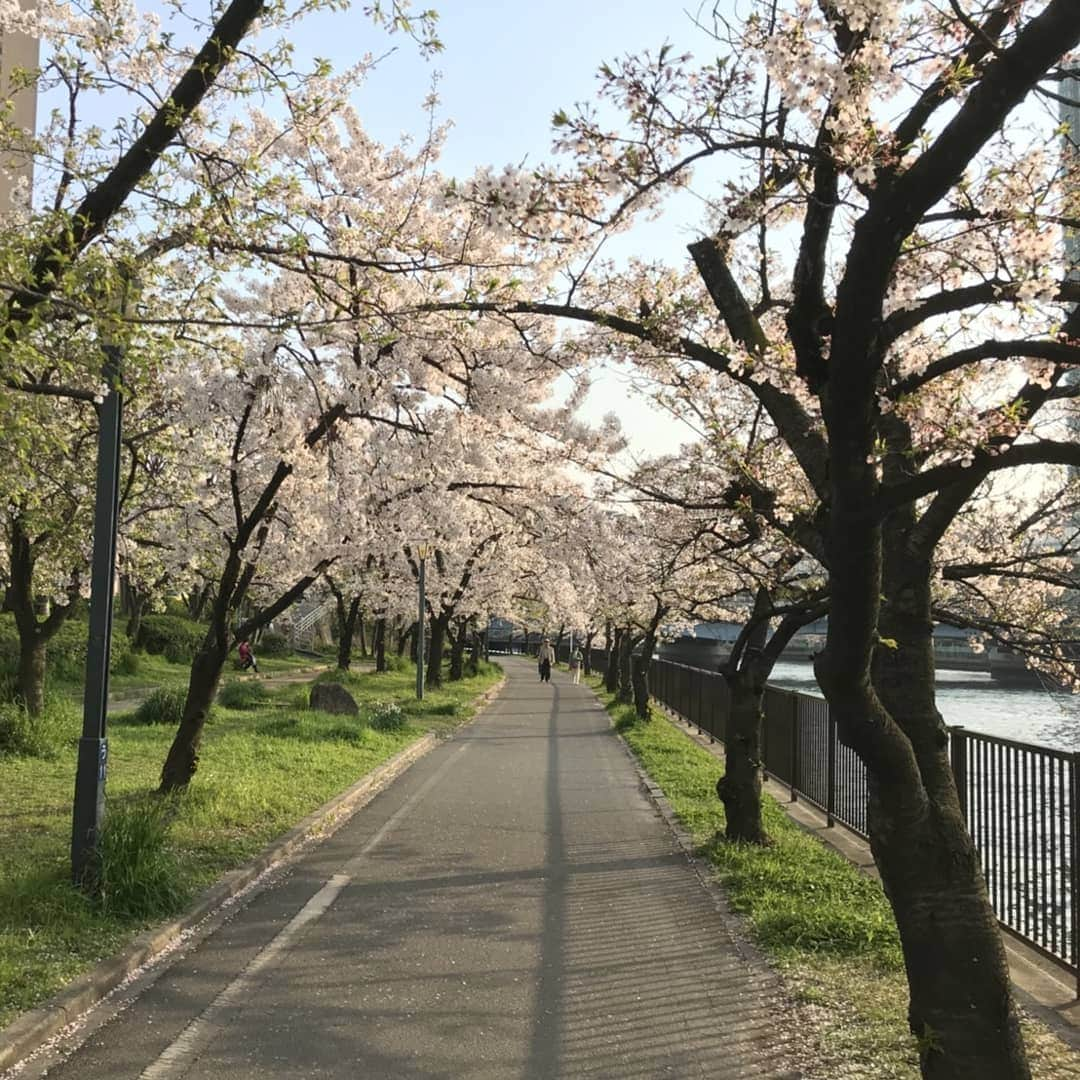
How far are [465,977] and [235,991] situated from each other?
1.26m

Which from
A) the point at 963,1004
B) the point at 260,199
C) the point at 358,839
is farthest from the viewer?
the point at 358,839

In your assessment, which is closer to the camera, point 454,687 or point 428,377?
point 428,377

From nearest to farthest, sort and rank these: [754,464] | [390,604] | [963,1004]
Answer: [963,1004], [754,464], [390,604]

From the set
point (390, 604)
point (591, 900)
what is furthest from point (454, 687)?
point (591, 900)

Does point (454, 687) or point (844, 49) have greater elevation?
point (844, 49)

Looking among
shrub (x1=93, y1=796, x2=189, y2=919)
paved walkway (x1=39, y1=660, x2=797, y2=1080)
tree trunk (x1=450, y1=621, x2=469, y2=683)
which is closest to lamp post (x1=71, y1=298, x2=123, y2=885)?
shrub (x1=93, y1=796, x2=189, y2=919)

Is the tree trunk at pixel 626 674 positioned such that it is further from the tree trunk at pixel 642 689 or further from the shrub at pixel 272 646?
the shrub at pixel 272 646

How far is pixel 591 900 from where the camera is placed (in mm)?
7633

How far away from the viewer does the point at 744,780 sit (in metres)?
9.34

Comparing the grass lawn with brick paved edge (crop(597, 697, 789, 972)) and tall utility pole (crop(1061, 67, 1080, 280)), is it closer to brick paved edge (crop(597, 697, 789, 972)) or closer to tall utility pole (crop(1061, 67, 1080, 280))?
brick paved edge (crop(597, 697, 789, 972))

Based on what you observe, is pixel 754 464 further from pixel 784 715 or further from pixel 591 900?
pixel 784 715

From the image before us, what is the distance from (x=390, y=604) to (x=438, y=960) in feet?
95.0

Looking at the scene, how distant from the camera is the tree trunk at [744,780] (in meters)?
9.34

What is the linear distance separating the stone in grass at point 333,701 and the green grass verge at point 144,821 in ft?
2.05
